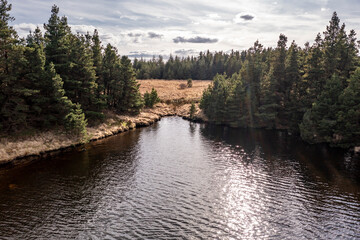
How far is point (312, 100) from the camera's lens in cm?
6356

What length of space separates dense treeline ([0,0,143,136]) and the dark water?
1006cm

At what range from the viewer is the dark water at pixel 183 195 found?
899 inches

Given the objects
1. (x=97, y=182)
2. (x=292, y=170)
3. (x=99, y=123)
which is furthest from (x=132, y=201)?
(x=99, y=123)

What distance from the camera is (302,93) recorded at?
70.6 meters

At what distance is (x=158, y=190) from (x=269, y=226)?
1418 centimetres

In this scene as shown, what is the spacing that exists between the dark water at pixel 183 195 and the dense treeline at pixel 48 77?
1006 cm

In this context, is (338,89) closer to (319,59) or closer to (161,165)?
(319,59)

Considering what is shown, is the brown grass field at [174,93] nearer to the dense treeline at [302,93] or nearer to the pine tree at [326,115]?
the dense treeline at [302,93]

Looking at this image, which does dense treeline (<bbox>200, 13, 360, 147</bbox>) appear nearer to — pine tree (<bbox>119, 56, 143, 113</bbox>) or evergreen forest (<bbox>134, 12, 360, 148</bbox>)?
evergreen forest (<bbox>134, 12, 360, 148</bbox>)

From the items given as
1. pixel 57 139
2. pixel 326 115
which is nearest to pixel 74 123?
pixel 57 139

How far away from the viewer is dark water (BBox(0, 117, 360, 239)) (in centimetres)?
2283

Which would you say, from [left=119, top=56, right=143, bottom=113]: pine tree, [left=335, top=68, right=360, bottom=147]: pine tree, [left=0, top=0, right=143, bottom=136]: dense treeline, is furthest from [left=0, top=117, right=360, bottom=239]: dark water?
[left=119, top=56, right=143, bottom=113]: pine tree

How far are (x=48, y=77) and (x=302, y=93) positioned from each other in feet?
219

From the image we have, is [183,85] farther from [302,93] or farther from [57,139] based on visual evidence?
[57,139]
